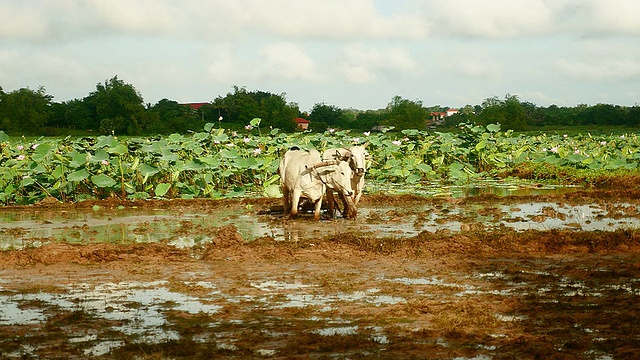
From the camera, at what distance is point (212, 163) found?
1806 centimetres

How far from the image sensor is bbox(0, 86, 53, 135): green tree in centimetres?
7583

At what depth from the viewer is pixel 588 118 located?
77562 millimetres

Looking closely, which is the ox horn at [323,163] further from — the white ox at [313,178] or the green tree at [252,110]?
the green tree at [252,110]

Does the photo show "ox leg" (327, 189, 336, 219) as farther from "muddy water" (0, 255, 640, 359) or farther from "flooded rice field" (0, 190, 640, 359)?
"muddy water" (0, 255, 640, 359)

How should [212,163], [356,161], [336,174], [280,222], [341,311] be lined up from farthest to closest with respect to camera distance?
[212,163]
[280,222]
[356,161]
[336,174]
[341,311]

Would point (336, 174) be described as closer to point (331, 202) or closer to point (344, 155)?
point (344, 155)

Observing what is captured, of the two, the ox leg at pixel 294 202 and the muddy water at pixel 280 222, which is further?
the ox leg at pixel 294 202

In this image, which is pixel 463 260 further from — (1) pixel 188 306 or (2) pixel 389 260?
(1) pixel 188 306

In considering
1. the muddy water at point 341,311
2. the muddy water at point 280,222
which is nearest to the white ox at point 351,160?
the muddy water at point 280,222

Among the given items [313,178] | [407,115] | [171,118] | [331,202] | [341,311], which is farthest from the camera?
[407,115]

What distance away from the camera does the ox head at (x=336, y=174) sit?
1298 cm

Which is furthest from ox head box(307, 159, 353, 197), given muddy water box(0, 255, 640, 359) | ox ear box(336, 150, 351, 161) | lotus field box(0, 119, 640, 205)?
lotus field box(0, 119, 640, 205)

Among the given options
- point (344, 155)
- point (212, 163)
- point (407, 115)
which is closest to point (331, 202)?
point (344, 155)

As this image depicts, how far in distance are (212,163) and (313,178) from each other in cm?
549
